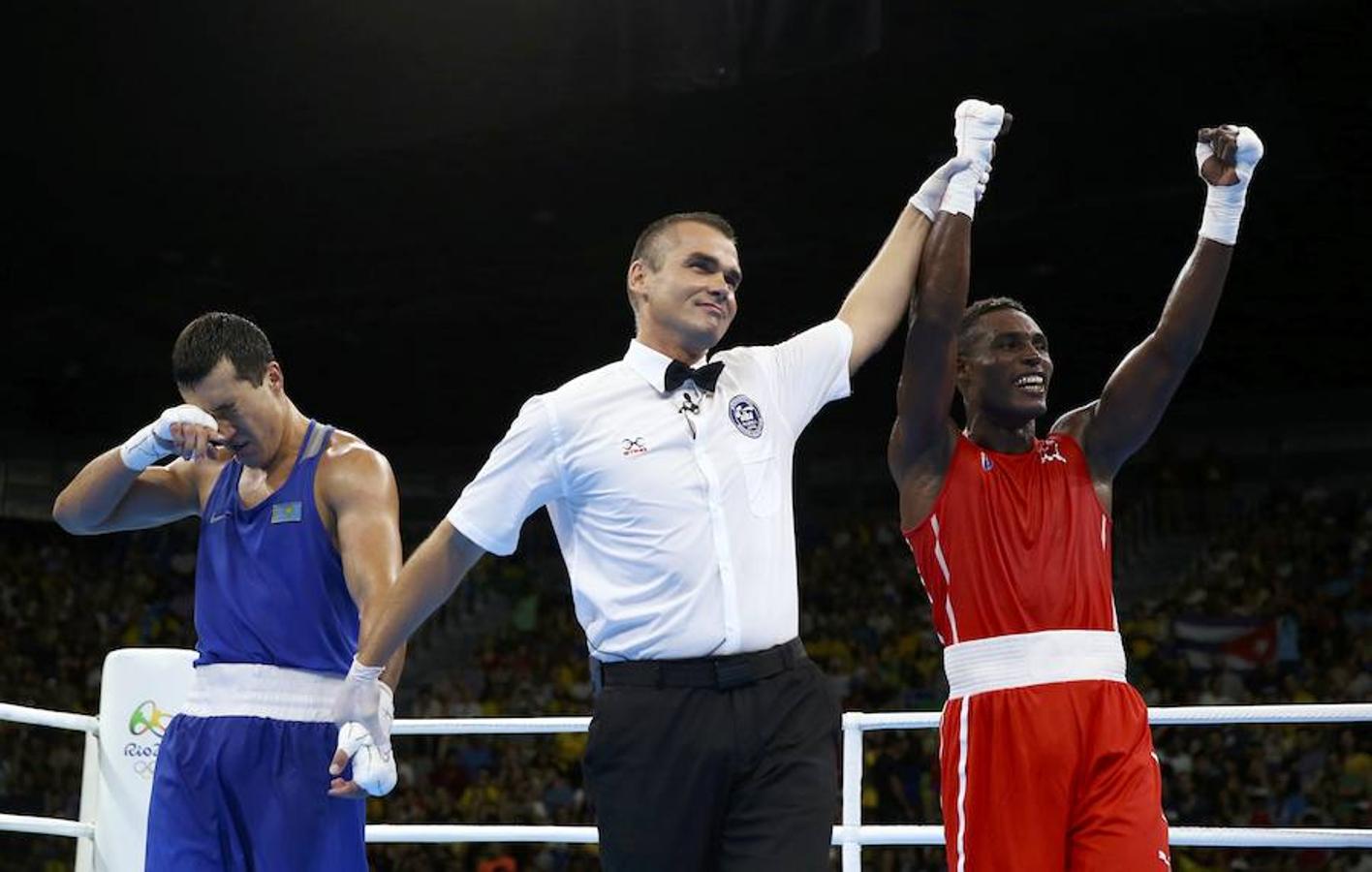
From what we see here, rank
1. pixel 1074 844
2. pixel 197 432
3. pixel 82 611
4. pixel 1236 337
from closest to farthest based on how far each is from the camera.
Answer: pixel 1074 844, pixel 197 432, pixel 1236 337, pixel 82 611

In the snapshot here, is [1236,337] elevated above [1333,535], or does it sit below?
above

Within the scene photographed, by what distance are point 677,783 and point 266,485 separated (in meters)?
1.31

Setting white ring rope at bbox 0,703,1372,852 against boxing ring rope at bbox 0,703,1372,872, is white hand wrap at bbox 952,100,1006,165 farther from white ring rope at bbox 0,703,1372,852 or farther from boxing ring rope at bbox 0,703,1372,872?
boxing ring rope at bbox 0,703,1372,872

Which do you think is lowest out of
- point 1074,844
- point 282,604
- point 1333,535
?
point 1074,844

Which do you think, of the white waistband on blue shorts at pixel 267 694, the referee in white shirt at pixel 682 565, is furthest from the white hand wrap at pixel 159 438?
the referee in white shirt at pixel 682 565

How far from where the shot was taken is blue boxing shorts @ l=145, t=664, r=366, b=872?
334 centimetres

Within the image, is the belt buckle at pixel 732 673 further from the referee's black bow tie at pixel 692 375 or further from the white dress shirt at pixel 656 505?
the referee's black bow tie at pixel 692 375

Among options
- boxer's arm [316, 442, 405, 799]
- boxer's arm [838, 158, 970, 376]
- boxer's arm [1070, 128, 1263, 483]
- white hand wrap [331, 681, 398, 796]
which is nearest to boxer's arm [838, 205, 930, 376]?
boxer's arm [838, 158, 970, 376]

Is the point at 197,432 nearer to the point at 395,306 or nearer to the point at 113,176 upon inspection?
the point at 113,176

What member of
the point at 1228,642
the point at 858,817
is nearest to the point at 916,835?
the point at 858,817

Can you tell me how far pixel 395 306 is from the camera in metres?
15.2

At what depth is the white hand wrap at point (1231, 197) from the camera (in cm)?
360

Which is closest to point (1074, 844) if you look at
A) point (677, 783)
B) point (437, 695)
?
point (677, 783)

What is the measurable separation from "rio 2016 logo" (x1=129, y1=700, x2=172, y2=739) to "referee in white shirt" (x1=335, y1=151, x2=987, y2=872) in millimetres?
2073
